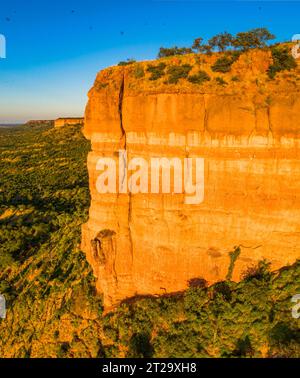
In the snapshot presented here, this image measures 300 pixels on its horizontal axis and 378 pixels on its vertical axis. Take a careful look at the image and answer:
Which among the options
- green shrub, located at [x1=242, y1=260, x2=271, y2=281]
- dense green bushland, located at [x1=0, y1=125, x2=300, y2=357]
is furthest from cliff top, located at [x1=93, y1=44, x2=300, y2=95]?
green shrub, located at [x1=242, y1=260, x2=271, y2=281]

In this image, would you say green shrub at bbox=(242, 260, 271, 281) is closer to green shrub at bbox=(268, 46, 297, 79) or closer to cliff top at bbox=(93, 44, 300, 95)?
cliff top at bbox=(93, 44, 300, 95)

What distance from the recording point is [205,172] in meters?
17.2

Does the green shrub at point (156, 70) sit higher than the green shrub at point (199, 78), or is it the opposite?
the green shrub at point (156, 70)

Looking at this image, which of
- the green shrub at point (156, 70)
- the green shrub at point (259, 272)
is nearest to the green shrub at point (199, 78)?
the green shrub at point (156, 70)

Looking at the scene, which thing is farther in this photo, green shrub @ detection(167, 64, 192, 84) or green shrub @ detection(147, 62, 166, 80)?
green shrub @ detection(147, 62, 166, 80)

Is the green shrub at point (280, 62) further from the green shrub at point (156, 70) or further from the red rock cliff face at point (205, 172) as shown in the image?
the green shrub at point (156, 70)

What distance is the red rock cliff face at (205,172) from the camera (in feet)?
52.6

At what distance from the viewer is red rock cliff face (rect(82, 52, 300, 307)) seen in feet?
52.6

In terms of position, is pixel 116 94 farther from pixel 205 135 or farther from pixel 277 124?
pixel 277 124

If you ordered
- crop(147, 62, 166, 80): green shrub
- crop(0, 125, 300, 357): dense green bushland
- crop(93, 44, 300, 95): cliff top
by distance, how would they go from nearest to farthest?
1. crop(0, 125, 300, 357): dense green bushland
2. crop(93, 44, 300, 95): cliff top
3. crop(147, 62, 166, 80): green shrub

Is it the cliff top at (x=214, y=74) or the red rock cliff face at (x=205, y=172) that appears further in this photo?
the cliff top at (x=214, y=74)

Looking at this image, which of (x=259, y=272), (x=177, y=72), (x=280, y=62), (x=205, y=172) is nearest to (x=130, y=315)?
(x=259, y=272)

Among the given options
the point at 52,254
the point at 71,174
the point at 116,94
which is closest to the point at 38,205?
the point at 71,174

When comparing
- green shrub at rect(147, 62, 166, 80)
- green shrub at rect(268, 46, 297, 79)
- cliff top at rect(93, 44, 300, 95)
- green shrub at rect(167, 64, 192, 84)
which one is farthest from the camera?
green shrub at rect(147, 62, 166, 80)
